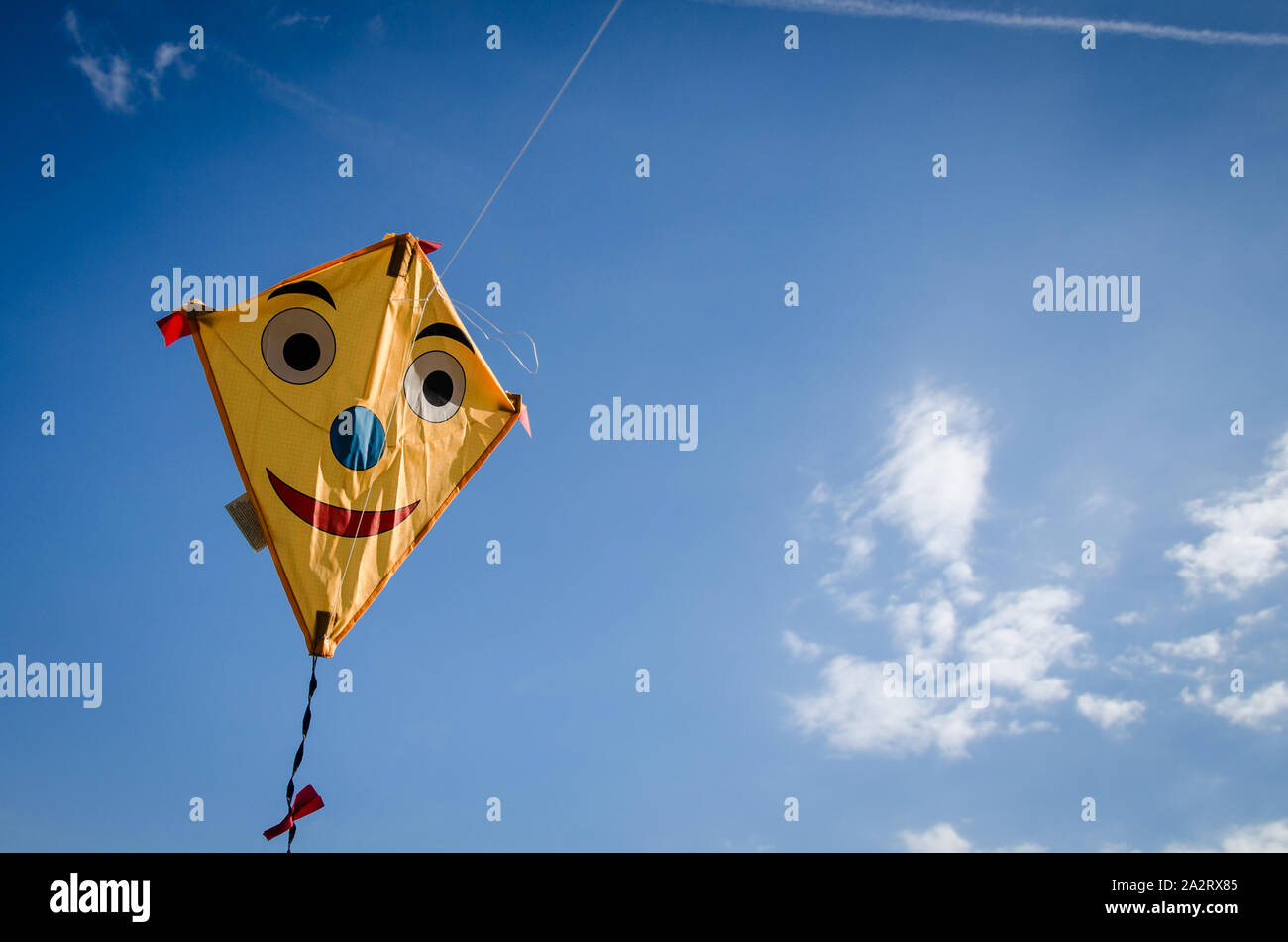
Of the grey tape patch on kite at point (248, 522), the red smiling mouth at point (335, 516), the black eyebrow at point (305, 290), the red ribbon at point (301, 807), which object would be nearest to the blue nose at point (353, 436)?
the red smiling mouth at point (335, 516)

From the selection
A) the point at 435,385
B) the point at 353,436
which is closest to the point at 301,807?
the point at 353,436

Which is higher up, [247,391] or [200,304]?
[200,304]

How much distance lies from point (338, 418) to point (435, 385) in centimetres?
131

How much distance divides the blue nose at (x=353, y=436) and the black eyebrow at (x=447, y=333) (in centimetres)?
128

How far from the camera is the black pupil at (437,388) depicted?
10336 mm

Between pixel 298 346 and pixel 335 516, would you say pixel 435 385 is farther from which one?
pixel 335 516

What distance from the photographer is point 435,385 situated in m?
10.4

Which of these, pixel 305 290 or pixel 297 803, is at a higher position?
pixel 305 290

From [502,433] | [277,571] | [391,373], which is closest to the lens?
[277,571]
